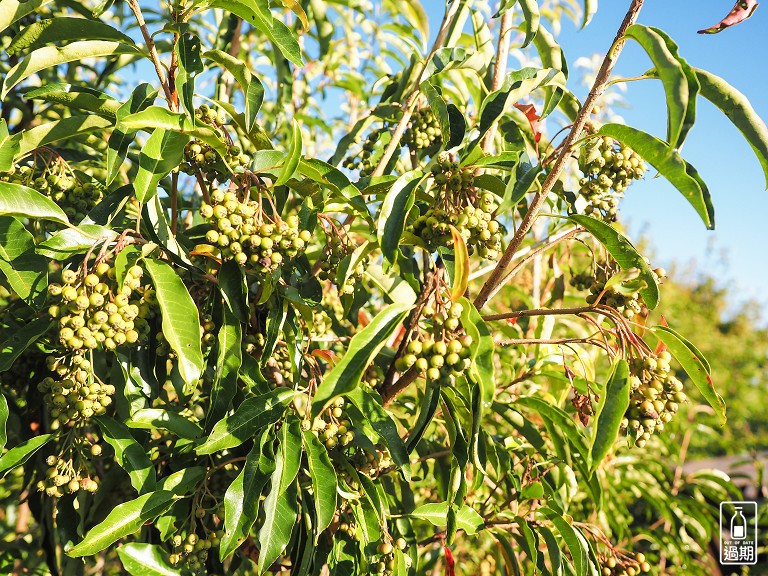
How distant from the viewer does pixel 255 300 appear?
65.6 inches

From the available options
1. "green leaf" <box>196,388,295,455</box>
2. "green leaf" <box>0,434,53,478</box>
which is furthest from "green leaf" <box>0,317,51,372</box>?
"green leaf" <box>196,388,295,455</box>

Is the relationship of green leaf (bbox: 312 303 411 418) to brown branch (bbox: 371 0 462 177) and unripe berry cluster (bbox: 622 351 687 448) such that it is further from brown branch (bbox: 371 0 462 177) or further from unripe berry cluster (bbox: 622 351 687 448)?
brown branch (bbox: 371 0 462 177)

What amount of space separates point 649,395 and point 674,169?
0.50m

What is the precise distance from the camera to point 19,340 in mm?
1427

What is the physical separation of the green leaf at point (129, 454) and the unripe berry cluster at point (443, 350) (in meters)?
0.68

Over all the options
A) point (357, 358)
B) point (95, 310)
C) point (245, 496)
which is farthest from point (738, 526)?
point (95, 310)

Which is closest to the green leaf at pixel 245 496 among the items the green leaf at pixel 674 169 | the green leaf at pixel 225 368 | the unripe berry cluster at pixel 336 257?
the green leaf at pixel 225 368

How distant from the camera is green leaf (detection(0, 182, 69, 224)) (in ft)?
4.11

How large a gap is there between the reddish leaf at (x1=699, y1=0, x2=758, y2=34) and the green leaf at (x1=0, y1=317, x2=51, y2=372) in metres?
1.50

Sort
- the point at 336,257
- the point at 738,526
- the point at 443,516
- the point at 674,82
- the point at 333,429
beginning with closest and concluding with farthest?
the point at 674,82 < the point at 333,429 < the point at 336,257 < the point at 443,516 < the point at 738,526

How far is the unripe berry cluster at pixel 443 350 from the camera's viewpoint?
124cm

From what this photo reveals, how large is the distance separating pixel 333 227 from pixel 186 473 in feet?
2.24

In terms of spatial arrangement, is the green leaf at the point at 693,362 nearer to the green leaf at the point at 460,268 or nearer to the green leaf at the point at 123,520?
the green leaf at the point at 460,268

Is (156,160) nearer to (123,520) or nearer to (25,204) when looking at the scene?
(25,204)
